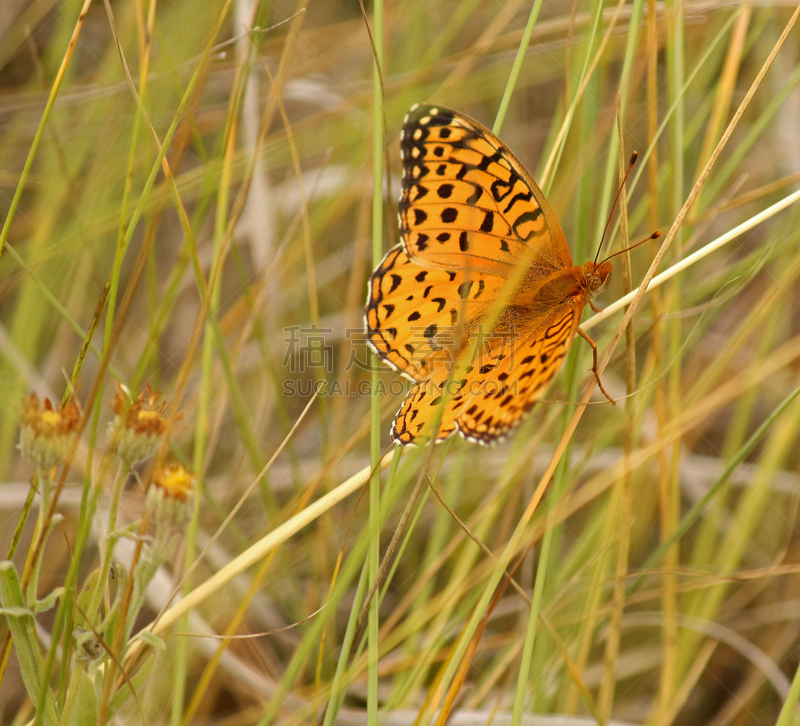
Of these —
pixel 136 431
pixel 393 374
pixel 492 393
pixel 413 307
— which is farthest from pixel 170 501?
pixel 393 374

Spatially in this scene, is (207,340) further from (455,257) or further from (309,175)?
(309,175)

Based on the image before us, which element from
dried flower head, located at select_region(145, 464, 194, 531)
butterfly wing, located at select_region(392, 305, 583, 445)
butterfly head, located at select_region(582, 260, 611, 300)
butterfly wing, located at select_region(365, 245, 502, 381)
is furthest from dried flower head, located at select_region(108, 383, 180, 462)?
butterfly head, located at select_region(582, 260, 611, 300)

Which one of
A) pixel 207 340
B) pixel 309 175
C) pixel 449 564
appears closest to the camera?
pixel 207 340

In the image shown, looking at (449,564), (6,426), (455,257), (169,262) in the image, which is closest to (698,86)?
(455,257)

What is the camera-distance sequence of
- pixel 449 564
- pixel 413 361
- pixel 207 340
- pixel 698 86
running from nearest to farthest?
pixel 207 340 < pixel 413 361 < pixel 449 564 < pixel 698 86

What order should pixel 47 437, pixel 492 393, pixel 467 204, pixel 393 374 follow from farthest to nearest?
pixel 393 374
pixel 467 204
pixel 492 393
pixel 47 437

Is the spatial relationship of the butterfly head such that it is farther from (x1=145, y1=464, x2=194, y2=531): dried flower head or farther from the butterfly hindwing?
(x1=145, y1=464, x2=194, y2=531): dried flower head

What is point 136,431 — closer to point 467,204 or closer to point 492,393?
point 492,393
